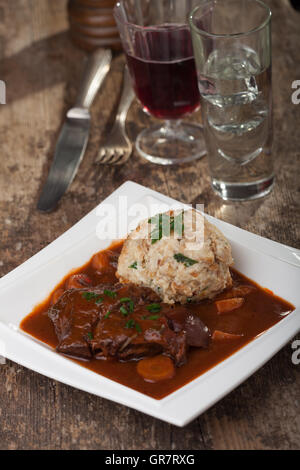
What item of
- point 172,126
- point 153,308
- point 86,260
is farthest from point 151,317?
point 172,126

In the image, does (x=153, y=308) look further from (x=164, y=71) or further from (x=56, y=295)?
(x=164, y=71)

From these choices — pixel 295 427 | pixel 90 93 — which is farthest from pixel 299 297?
pixel 90 93

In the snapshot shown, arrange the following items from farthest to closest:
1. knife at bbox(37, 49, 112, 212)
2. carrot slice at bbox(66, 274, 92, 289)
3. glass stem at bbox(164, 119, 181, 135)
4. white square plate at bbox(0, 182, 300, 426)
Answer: glass stem at bbox(164, 119, 181, 135), knife at bbox(37, 49, 112, 212), carrot slice at bbox(66, 274, 92, 289), white square plate at bbox(0, 182, 300, 426)

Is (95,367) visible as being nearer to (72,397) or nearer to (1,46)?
(72,397)

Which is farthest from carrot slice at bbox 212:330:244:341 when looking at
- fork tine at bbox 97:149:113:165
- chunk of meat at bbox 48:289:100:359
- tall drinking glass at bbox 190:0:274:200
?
fork tine at bbox 97:149:113:165

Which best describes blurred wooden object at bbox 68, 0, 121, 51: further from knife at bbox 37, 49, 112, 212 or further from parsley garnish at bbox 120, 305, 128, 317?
parsley garnish at bbox 120, 305, 128, 317

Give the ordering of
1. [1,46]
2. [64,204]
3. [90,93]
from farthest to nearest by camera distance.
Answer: [1,46] < [90,93] < [64,204]
